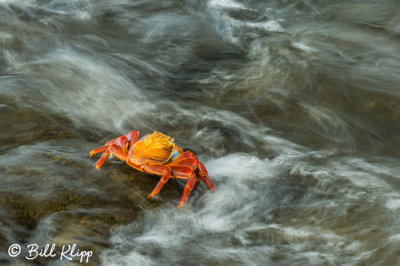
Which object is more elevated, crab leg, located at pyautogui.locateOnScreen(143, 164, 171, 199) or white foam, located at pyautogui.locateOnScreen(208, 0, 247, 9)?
white foam, located at pyautogui.locateOnScreen(208, 0, 247, 9)

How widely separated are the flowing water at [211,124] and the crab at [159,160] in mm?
149

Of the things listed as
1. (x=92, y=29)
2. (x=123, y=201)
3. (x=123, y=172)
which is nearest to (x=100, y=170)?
(x=123, y=172)

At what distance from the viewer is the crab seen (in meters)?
4.61

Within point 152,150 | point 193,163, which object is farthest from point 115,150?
point 193,163

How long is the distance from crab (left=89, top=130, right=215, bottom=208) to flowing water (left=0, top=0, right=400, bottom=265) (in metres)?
0.15

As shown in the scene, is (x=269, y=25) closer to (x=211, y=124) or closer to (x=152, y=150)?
(x=211, y=124)

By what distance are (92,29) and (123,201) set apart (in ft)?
18.2

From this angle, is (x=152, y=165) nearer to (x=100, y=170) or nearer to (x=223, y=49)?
(x=100, y=170)

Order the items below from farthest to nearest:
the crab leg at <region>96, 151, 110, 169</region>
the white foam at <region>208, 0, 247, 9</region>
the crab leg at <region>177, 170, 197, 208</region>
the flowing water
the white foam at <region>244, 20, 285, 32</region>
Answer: the white foam at <region>208, 0, 247, 9</region> < the white foam at <region>244, 20, 285, 32</region> < the crab leg at <region>96, 151, 110, 169</region> < the crab leg at <region>177, 170, 197, 208</region> < the flowing water

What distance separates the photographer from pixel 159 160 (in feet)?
15.5

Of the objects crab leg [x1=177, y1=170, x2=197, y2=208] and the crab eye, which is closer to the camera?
crab leg [x1=177, y1=170, x2=197, y2=208]

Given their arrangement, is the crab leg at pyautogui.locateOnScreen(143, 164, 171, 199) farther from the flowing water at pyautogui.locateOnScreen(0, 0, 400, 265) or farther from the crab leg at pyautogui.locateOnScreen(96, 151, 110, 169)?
the crab leg at pyautogui.locateOnScreen(96, 151, 110, 169)

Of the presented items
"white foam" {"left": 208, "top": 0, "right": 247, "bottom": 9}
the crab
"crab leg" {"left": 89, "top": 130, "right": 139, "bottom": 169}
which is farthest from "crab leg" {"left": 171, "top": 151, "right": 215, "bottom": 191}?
"white foam" {"left": 208, "top": 0, "right": 247, "bottom": 9}

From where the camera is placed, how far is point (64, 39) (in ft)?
27.5
